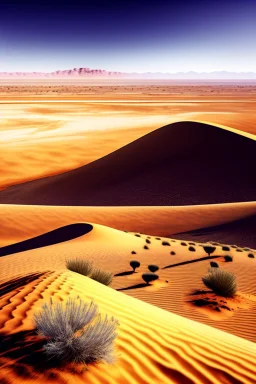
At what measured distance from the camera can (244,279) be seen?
11977mm

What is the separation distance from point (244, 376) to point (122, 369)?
1.30m

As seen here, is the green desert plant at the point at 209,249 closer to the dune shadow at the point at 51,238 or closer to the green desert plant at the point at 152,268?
the green desert plant at the point at 152,268

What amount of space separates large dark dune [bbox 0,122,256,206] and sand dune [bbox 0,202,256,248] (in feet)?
14.7

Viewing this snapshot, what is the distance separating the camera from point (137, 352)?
14.3ft

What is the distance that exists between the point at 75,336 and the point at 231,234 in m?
15.2

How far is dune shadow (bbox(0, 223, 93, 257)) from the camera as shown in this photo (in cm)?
1611

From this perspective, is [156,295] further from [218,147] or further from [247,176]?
[218,147]

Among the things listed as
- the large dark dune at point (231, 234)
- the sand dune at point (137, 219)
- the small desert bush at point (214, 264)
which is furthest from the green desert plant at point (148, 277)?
the sand dune at point (137, 219)

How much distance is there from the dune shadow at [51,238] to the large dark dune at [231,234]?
4404 millimetres

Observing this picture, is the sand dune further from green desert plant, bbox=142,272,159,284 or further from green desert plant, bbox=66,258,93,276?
green desert plant, bbox=66,258,93,276

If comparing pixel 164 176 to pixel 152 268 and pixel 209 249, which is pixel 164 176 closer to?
pixel 209 249

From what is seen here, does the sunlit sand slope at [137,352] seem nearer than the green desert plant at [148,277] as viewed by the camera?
Yes

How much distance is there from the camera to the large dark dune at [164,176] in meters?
26.8

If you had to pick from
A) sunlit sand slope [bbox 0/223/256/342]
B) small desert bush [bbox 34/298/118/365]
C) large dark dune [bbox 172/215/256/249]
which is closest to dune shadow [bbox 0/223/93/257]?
sunlit sand slope [bbox 0/223/256/342]
